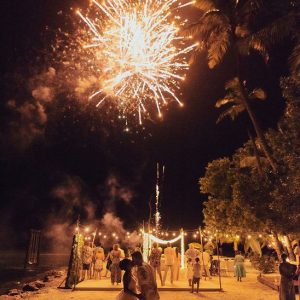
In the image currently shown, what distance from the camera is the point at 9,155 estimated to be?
249 feet

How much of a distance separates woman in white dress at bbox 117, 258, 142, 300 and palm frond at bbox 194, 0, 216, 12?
12.8m

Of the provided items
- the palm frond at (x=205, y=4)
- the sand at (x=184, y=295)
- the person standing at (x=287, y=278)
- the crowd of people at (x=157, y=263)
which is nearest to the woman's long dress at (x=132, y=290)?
the person standing at (x=287, y=278)

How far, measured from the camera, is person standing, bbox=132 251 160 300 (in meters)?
6.73

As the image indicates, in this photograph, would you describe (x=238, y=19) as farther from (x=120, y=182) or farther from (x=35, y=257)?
(x=120, y=182)

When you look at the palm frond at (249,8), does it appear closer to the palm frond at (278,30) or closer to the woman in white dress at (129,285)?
the palm frond at (278,30)

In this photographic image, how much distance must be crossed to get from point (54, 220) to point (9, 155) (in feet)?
64.1

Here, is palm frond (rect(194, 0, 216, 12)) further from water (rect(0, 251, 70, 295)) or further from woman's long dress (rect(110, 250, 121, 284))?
water (rect(0, 251, 70, 295))

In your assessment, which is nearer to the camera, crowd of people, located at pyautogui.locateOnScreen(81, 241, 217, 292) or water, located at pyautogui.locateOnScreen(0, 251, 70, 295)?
crowd of people, located at pyautogui.locateOnScreen(81, 241, 217, 292)

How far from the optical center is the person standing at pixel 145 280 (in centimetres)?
673

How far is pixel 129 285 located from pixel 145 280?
286mm

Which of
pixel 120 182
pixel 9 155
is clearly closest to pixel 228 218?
pixel 120 182

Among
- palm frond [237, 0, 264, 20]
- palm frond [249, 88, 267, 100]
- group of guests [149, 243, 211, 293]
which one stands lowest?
group of guests [149, 243, 211, 293]

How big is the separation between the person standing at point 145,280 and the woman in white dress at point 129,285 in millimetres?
106

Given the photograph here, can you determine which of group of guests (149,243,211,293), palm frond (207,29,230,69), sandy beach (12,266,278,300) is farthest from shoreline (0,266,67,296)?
palm frond (207,29,230,69)
